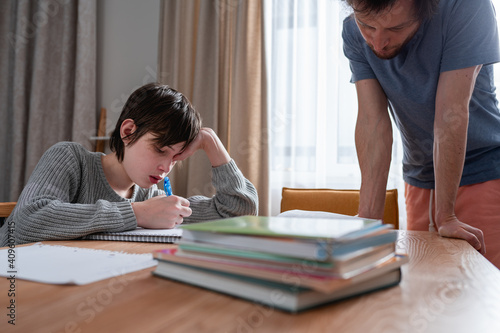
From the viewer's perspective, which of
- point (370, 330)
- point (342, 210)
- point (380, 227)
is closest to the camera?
point (370, 330)

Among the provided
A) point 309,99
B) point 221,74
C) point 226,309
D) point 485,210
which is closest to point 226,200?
point 485,210

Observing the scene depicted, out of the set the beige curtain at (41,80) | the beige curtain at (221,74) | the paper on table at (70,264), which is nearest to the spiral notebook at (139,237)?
the paper on table at (70,264)

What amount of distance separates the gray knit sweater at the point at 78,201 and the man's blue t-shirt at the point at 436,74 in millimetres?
528

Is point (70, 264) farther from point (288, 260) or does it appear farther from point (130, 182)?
point (130, 182)

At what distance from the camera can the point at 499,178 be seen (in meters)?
1.23

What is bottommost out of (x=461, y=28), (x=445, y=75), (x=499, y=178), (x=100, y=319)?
(x=100, y=319)

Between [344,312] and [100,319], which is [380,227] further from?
[100,319]

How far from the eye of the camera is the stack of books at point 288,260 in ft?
1.33

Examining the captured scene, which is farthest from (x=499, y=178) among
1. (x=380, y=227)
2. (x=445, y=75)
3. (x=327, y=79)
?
(x=327, y=79)

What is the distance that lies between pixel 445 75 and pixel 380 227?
0.75 m

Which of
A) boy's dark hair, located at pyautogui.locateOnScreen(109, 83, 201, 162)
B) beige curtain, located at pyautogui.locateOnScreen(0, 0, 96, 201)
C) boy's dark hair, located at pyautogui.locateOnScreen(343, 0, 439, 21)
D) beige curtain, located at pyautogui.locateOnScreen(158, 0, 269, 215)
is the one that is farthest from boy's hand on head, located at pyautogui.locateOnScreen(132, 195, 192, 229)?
beige curtain, located at pyautogui.locateOnScreen(0, 0, 96, 201)

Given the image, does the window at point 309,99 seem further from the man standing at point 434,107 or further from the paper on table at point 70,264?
the paper on table at point 70,264

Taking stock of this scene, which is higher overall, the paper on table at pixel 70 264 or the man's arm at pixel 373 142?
the man's arm at pixel 373 142

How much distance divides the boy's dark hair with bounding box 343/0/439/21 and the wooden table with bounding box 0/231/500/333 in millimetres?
631
